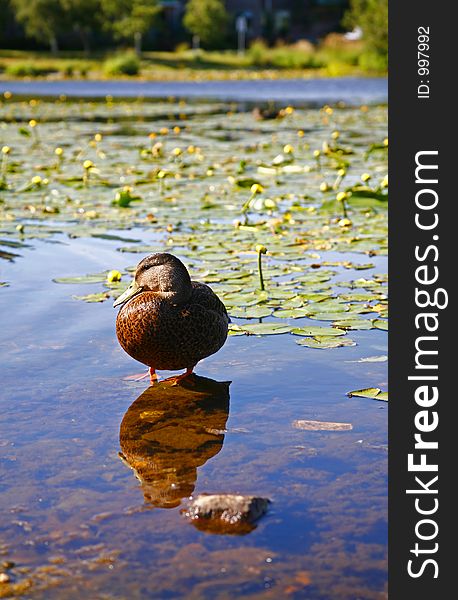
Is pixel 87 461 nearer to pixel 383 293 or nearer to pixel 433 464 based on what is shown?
pixel 433 464

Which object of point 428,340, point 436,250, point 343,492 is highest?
point 436,250

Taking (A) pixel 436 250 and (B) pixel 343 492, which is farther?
(A) pixel 436 250

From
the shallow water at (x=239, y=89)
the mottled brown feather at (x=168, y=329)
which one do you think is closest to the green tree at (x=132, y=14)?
the shallow water at (x=239, y=89)

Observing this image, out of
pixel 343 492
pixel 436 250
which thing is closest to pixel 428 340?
pixel 436 250

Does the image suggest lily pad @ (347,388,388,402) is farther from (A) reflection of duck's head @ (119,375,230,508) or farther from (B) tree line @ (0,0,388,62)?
(B) tree line @ (0,0,388,62)

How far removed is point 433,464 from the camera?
8.23ft

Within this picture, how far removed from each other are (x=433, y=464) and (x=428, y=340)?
431mm

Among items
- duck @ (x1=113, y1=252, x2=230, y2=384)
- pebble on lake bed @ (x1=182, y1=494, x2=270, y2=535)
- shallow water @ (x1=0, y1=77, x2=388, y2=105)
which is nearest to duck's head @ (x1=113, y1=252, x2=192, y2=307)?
duck @ (x1=113, y1=252, x2=230, y2=384)

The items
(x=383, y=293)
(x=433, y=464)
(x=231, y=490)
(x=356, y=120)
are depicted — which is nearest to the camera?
(x=433, y=464)

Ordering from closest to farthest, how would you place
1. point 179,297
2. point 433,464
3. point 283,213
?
point 433,464
point 179,297
point 283,213

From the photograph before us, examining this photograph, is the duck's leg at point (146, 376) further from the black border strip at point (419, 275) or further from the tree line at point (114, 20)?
the tree line at point (114, 20)

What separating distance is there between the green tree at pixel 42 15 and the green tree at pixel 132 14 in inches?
100

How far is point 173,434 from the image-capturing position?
3.14 m

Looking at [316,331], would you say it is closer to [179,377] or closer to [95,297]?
[179,377]
